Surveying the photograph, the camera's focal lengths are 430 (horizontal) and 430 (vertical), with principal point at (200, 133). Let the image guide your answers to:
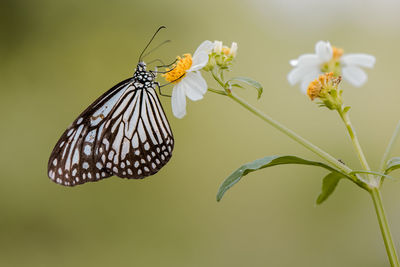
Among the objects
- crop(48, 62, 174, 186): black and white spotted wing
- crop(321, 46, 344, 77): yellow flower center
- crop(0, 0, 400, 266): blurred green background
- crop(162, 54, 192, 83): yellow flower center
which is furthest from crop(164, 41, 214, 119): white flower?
crop(0, 0, 400, 266): blurred green background

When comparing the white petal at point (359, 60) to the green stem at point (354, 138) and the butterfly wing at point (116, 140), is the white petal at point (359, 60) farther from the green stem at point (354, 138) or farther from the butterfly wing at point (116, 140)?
the butterfly wing at point (116, 140)

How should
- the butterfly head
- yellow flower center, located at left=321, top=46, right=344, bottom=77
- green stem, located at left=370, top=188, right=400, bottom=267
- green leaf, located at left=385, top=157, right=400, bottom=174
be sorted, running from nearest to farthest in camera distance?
1. green stem, located at left=370, top=188, right=400, bottom=267
2. green leaf, located at left=385, top=157, right=400, bottom=174
3. yellow flower center, located at left=321, top=46, right=344, bottom=77
4. the butterfly head

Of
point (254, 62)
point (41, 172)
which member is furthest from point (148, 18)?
point (41, 172)

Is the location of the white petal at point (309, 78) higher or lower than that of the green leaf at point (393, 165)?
higher

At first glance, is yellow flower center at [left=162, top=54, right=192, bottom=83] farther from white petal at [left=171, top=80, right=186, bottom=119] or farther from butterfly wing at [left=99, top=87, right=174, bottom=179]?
butterfly wing at [left=99, top=87, right=174, bottom=179]

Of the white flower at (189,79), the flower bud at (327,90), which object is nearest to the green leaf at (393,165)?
the flower bud at (327,90)
